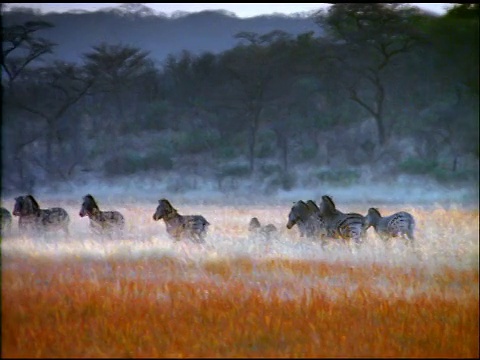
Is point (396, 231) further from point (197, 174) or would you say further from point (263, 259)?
point (197, 174)

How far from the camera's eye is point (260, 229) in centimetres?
→ 511

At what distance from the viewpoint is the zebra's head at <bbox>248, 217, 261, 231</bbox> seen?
4.95 metres

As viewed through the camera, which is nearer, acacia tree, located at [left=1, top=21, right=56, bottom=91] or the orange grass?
the orange grass

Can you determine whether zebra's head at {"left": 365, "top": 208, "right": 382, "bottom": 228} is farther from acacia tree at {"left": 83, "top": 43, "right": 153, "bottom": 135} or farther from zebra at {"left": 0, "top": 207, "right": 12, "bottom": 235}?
zebra at {"left": 0, "top": 207, "right": 12, "bottom": 235}

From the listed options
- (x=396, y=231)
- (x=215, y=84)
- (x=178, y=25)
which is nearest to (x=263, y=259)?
(x=396, y=231)

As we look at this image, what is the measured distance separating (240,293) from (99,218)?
1311 mm

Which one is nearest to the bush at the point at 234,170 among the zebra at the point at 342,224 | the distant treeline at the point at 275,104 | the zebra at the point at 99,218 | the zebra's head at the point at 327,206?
the distant treeline at the point at 275,104

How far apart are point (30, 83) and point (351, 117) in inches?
85.3

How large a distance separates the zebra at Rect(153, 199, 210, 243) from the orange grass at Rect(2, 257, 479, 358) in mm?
494

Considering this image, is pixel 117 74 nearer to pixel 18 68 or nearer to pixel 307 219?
pixel 18 68

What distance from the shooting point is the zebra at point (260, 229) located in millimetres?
4992

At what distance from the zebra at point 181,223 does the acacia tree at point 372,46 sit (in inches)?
57.6

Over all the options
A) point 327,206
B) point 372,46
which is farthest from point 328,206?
point 372,46

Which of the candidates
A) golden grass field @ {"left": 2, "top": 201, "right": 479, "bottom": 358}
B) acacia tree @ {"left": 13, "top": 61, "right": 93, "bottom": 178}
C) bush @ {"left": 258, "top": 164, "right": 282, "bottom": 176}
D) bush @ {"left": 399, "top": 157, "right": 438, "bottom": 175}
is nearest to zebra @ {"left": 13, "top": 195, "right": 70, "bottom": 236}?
golden grass field @ {"left": 2, "top": 201, "right": 479, "bottom": 358}
